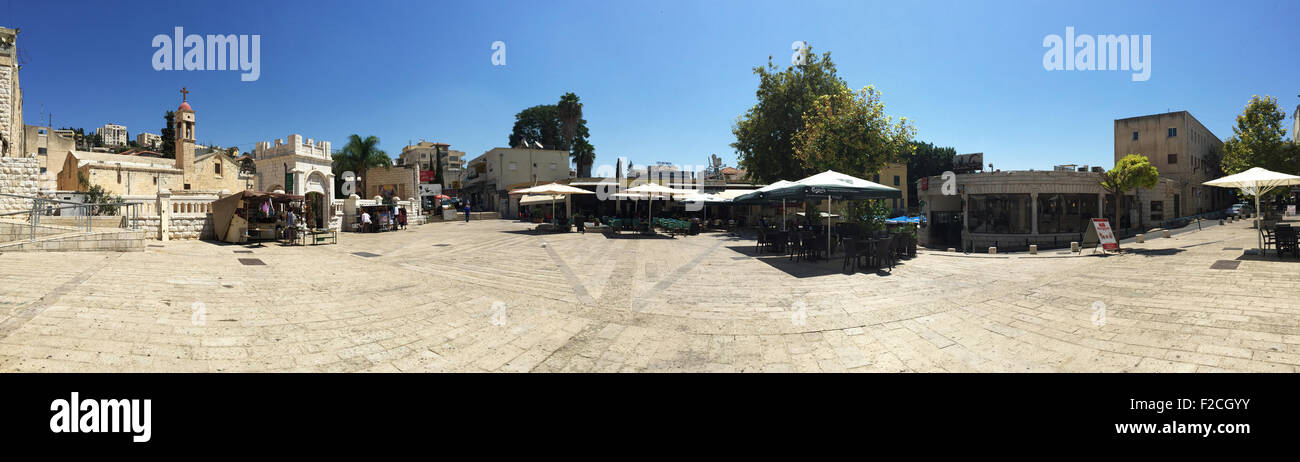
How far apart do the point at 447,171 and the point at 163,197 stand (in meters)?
53.3

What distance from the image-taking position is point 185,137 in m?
27.5

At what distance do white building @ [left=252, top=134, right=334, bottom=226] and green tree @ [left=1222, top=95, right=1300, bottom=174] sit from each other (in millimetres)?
45231

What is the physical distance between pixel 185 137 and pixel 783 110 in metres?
34.0

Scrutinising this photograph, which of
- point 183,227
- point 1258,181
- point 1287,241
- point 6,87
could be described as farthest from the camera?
point 6,87

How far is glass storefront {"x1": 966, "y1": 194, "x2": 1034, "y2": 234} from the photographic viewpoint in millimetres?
22969

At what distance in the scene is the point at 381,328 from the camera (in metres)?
4.91

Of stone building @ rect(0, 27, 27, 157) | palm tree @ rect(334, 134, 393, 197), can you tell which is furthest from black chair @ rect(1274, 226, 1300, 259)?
palm tree @ rect(334, 134, 393, 197)

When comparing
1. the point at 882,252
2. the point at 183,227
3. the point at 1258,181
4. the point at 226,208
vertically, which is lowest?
the point at 882,252

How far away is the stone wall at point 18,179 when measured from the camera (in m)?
12.8

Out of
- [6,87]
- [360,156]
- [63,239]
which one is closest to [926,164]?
[360,156]

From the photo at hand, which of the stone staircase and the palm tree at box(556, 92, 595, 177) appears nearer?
the stone staircase

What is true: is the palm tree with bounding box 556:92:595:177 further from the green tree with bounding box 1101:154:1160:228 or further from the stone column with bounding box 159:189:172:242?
the green tree with bounding box 1101:154:1160:228

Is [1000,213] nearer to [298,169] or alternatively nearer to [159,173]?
[298,169]
